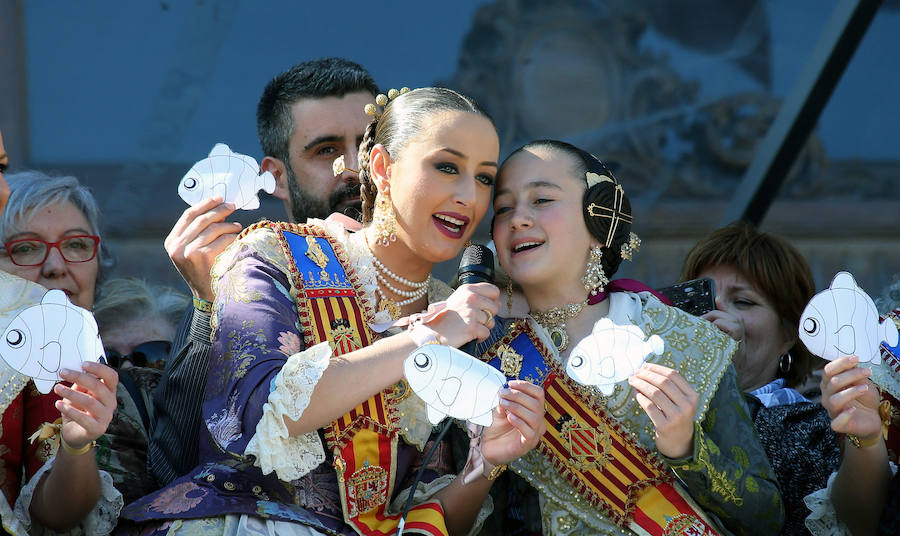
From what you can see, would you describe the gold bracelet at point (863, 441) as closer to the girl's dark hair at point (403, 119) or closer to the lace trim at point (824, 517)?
the lace trim at point (824, 517)

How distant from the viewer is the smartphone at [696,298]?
373cm

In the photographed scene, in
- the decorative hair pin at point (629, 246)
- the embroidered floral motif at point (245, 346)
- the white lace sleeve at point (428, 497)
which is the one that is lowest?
the white lace sleeve at point (428, 497)

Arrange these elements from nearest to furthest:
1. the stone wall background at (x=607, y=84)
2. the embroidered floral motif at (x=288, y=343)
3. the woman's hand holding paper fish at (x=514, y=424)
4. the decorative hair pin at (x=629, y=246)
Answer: the woman's hand holding paper fish at (x=514, y=424)
the embroidered floral motif at (x=288, y=343)
the decorative hair pin at (x=629, y=246)
the stone wall background at (x=607, y=84)

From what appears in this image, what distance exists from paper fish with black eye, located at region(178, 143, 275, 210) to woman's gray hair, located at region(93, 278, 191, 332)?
0.76 meters

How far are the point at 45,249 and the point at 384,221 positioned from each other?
1.05 m

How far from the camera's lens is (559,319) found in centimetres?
337

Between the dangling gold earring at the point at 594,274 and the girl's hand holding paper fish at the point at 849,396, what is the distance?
64cm

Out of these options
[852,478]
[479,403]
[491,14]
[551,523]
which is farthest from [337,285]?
[491,14]

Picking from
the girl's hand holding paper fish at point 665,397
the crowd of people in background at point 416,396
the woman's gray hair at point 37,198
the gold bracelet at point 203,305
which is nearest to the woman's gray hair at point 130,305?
the woman's gray hair at point 37,198

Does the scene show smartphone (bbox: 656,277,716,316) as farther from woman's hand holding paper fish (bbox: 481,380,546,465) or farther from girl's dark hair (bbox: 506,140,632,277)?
woman's hand holding paper fish (bbox: 481,380,546,465)

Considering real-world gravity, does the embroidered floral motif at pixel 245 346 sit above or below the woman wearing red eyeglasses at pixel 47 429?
above

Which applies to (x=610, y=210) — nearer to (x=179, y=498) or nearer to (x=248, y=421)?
(x=248, y=421)

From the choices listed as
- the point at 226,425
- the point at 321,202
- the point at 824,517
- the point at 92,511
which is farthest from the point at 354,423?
the point at 824,517

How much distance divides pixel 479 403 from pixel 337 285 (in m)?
0.58
